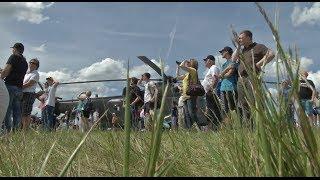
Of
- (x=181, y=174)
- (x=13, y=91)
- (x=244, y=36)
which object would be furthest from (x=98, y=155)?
(x=13, y=91)

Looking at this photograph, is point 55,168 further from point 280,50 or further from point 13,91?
point 13,91

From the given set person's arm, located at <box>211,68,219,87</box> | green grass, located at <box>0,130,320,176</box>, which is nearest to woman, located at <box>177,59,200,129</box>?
person's arm, located at <box>211,68,219,87</box>

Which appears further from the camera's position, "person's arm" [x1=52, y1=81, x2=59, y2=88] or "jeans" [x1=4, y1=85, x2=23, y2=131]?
"person's arm" [x1=52, y1=81, x2=59, y2=88]

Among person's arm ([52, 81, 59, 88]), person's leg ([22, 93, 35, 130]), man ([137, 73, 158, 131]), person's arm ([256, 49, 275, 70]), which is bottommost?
person's leg ([22, 93, 35, 130])

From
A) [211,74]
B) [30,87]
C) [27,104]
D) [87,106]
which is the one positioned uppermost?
[211,74]

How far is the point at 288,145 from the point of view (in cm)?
100

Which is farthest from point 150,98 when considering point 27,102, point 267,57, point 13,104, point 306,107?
point 27,102

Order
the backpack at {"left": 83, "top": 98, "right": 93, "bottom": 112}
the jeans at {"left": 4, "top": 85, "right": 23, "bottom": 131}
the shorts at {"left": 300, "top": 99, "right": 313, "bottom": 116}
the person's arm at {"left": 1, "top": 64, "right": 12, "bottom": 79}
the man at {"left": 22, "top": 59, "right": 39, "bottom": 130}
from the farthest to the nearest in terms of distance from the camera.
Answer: the backpack at {"left": 83, "top": 98, "right": 93, "bottom": 112}
the man at {"left": 22, "top": 59, "right": 39, "bottom": 130}
the jeans at {"left": 4, "top": 85, "right": 23, "bottom": 131}
the person's arm at {"left": 1, "top": 64, "right": 12, "bottom": 79}
the shorts at {"left": 300, "top": 99, "right": 313, "bottom": 116}

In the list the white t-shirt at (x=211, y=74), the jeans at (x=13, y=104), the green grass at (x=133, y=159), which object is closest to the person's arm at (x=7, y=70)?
the jeans at (x=13, y=104)

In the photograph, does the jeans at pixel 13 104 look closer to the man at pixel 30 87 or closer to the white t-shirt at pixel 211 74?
the man at pixel 30 87

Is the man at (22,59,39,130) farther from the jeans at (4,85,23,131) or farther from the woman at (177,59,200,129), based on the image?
the woman at (177,59,200,129)

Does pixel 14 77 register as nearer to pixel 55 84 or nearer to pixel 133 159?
pixel 55 84

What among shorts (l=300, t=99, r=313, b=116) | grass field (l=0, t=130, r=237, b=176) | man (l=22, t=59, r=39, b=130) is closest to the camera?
shorts (l=300, t=99, r=313, b=116)

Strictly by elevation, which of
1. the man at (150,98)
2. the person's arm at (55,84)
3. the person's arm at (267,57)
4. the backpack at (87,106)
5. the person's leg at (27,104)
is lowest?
the backpack at (87,106)
